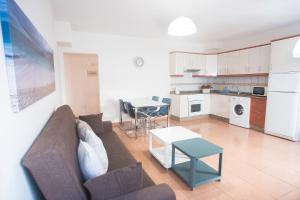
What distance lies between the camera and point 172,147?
2.29 m

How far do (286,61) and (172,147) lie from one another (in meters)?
3.12

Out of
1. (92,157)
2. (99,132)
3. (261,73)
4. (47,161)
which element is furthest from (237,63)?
(47,161)

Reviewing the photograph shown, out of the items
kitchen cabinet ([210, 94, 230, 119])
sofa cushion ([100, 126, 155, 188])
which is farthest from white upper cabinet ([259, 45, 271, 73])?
sofa cushion ([100, 126, 155, 188])

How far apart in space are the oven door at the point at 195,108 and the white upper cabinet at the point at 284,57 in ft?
7.05

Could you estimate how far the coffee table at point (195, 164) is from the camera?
1.92 meters

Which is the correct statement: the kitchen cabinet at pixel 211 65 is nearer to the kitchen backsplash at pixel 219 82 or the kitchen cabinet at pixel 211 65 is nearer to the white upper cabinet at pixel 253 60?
the kitchen backsplash at pixel 219 82

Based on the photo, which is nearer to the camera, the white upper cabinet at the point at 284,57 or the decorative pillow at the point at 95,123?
the decorative pillow at the point at 95,123

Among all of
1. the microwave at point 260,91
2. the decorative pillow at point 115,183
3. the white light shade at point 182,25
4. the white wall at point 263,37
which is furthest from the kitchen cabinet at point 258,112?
the decorative pillow at point 115,183

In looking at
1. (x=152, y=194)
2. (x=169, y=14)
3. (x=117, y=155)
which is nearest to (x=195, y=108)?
(x=169, y=14)

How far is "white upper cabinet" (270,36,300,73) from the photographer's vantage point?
325 centimetres

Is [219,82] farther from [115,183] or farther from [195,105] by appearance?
[115,183]

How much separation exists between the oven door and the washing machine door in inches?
41.2

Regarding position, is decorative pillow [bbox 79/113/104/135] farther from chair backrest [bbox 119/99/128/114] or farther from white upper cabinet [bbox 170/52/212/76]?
white upper cabinet [bbox 170/52/212/76]

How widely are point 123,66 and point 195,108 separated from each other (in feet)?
8.60
